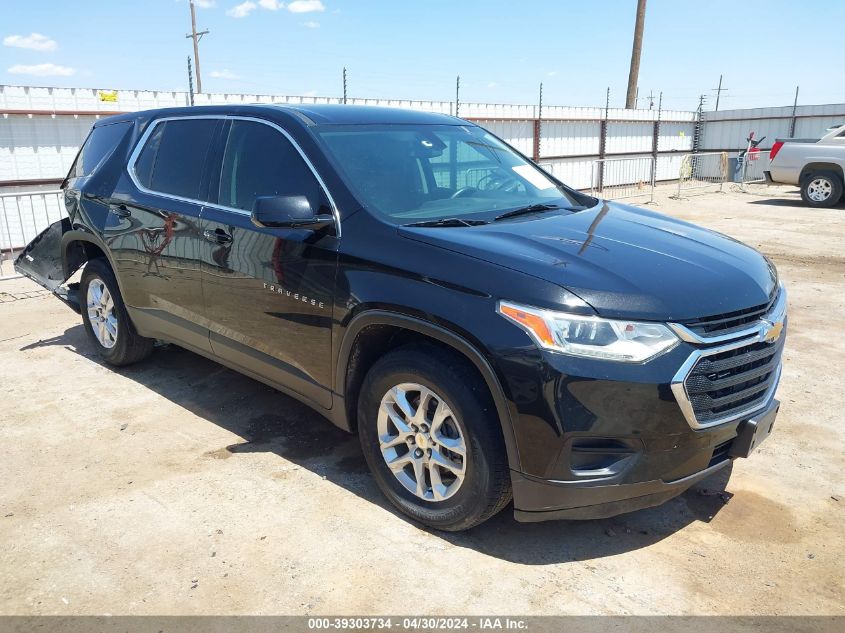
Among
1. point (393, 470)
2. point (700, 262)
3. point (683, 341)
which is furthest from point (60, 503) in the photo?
point (700, 262)

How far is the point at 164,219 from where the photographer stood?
4328 millimetres

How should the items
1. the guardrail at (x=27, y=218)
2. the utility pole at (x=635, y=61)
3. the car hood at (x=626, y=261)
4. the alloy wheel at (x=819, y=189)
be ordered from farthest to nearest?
the utility pole at (x=635, y=61), the alloy wheel at (x=819, y=189), the guardrail at (x=27, y=218), the car hood at (x=626, y=261)

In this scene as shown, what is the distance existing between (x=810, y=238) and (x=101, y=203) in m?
11.0

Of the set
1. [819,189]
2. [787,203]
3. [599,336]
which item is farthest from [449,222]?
[787,203]

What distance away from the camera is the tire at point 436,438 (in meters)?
2.79

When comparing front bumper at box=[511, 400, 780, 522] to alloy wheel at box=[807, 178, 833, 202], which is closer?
front bumper at box=[511, 400, 780, 522]

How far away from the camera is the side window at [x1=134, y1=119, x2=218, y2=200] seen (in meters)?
4.21

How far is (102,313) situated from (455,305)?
12.0 ft

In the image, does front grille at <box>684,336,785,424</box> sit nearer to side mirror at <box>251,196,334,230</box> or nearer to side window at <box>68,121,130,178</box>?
side mirror at <box>251,196,334,230</box>

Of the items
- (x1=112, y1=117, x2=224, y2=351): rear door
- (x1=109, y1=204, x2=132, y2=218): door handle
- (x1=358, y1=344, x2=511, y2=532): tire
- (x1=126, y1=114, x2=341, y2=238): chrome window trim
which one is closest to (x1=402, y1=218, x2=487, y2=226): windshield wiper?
(x1=126, y1=114, x2=341, y2=238): chrome window trim

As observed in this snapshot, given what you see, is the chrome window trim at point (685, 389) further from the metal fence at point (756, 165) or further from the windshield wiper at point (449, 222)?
the metal fence at point (756, 165)

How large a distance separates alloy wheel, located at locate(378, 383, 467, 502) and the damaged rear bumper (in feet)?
12.3

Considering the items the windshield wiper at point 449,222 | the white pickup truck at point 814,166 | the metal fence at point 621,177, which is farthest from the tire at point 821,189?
the windshield wiper at point 449,222

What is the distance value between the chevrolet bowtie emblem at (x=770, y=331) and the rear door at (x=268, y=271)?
1945 millimetres
